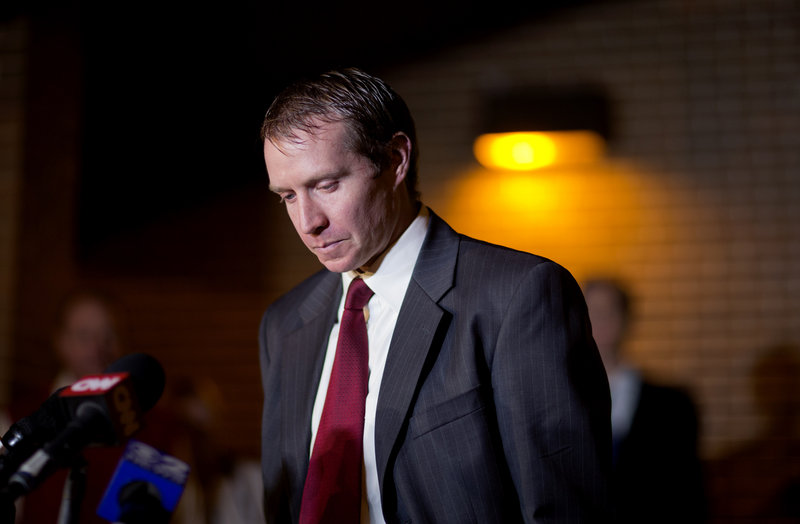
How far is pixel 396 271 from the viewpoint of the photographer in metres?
1.77

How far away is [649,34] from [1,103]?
3.19m

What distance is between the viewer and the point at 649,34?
451cm

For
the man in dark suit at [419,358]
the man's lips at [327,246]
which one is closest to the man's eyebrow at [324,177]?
the man in dark suit at [419,358]

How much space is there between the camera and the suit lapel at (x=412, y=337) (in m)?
1.58

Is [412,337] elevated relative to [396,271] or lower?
lower

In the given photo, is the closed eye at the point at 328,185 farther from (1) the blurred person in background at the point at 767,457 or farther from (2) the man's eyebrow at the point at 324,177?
(1) the blurred person in background at the point at 767,457

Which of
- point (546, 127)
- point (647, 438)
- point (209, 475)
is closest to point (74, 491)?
point (647, 438)

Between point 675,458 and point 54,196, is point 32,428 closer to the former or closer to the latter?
point 675,458

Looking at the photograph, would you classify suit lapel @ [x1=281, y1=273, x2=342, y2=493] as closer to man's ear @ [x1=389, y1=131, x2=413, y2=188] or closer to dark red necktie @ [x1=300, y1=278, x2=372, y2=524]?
dark red necktie @ [x1=300, y1=278, x2=372, y2=524]

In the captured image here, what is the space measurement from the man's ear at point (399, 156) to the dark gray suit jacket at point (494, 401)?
8.4 inches

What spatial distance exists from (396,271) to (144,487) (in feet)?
2.13

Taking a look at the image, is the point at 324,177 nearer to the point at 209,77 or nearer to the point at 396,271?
the point at 396,271

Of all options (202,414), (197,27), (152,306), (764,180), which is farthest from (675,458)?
(197,27)

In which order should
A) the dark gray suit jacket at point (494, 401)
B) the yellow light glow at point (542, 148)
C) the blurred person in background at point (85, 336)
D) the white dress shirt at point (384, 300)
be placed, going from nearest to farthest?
the dark gray suit jacket at point (494, 401), the white dress shirt at point (384, 300), the blurred person in background at point (85, 336), the yellow light glow at point (542, 148)
